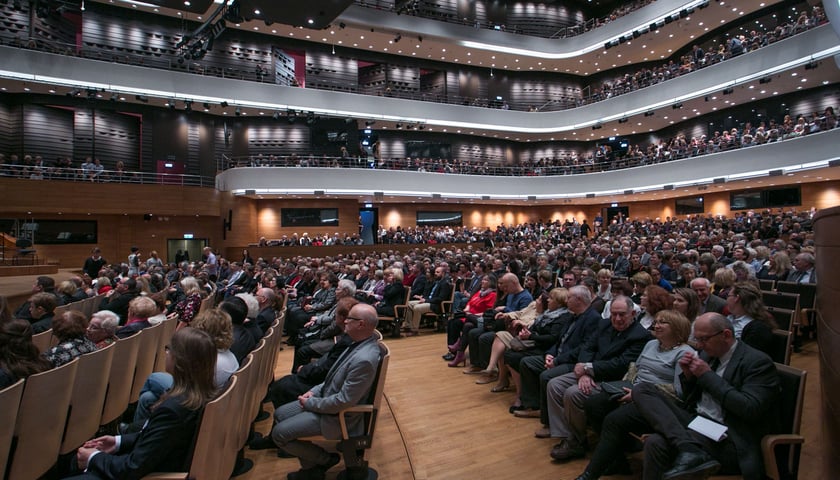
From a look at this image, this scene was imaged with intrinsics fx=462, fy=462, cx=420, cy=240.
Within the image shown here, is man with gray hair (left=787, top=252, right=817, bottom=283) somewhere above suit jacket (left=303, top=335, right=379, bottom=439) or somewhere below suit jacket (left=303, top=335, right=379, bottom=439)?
above

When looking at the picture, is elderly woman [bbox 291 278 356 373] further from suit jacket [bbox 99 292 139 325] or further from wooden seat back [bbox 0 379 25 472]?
suit jacket [bbox 99 292 139 325]

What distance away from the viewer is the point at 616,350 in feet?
10.3

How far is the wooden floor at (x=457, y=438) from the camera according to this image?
2.95 meters

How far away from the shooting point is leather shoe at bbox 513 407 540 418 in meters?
3.83

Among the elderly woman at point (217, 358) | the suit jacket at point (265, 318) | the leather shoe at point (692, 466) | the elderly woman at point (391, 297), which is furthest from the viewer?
the elderly woman at point (391, 297)

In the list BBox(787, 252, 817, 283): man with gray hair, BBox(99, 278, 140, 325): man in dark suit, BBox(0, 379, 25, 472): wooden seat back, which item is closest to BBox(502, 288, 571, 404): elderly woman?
BBox(0, 379, 25, 472): wooden seat back

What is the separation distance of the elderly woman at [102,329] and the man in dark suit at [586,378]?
3.12m

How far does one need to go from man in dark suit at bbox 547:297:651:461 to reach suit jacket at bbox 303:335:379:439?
136 centimetres

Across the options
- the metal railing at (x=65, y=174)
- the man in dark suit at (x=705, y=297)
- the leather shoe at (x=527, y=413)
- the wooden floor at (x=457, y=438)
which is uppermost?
the metal railing at (x=65, y=174)

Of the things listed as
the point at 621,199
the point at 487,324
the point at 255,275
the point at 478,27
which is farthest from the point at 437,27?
the point at 487,324

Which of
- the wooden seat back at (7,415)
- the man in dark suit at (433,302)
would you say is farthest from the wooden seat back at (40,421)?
the man in dark suit at (433,302)

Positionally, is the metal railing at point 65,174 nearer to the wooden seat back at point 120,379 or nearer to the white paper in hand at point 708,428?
the wooden seat back at point 120,379

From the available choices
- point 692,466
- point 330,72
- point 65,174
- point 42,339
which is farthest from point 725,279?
point 330,72

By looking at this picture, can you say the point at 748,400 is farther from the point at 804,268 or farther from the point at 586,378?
the point at 804,268
